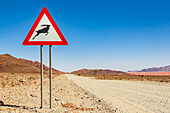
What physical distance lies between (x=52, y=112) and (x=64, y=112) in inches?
14.1

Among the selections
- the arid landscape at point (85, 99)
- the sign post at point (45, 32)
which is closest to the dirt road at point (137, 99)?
the arid landscape at point (85, 99)

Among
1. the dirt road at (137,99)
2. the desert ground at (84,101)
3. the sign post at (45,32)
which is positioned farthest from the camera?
the dirt road at (137,99)

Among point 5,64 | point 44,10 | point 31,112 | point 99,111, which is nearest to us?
point 31,112

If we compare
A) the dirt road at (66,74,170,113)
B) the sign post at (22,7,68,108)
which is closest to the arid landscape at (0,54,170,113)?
the dirt road at (66,74,170,113)

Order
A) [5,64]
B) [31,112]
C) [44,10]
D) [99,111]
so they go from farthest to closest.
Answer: [5,64]
[99,111]
[44,10]
[31,112]

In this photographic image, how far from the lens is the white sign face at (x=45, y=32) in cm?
527

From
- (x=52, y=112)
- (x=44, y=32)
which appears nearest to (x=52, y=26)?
(x=44, y=32)

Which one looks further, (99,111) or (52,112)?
(99,111)

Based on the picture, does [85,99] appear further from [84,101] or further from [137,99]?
[137,99]

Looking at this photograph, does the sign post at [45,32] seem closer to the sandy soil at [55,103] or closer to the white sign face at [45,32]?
the white sign face at [45,32]

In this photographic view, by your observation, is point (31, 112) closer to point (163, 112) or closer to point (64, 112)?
point (64, 112)

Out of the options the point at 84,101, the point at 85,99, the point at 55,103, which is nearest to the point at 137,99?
the point at 85,99

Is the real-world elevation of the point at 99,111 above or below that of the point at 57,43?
below

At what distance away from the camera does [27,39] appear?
17.1ft
